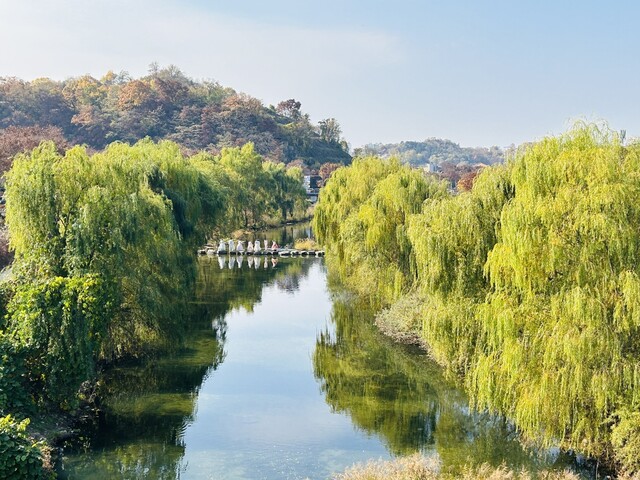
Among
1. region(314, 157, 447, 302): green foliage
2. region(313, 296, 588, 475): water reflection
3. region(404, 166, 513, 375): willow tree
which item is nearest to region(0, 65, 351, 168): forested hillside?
region(314, 157, 447, 302): green foliage

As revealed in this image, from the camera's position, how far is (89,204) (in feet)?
61.1

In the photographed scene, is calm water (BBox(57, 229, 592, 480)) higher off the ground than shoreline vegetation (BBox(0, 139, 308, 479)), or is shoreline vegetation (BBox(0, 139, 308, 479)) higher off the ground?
shoreline vegetation (BBox(0, 139, 308, 479))

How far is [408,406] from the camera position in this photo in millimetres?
18828

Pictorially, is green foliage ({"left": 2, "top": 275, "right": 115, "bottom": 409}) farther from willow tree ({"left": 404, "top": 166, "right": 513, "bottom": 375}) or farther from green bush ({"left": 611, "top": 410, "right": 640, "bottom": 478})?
green bush ({"left": 611, "top": 410, "right": 640, "bottom": 478})

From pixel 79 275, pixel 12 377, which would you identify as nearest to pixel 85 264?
pixel 79 275

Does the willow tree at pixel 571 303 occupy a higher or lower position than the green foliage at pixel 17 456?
higher

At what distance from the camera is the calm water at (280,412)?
15.2m

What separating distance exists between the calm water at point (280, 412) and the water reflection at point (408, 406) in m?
0.04

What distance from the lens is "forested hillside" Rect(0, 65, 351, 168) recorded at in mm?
115312

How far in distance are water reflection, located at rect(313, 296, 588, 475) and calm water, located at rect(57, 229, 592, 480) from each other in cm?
4

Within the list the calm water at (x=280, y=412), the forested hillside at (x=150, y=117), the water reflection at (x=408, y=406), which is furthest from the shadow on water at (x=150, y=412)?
the forested hillside at (x=150, y=117)

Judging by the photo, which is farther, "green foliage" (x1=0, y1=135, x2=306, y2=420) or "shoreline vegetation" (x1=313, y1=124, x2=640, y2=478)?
"green foliage" (x1=0, y1=135, x2=306, y2=420)

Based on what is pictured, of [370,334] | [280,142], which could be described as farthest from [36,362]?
[280,142]

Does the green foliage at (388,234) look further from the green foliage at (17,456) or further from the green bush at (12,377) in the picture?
the green foliage at (17,456)
